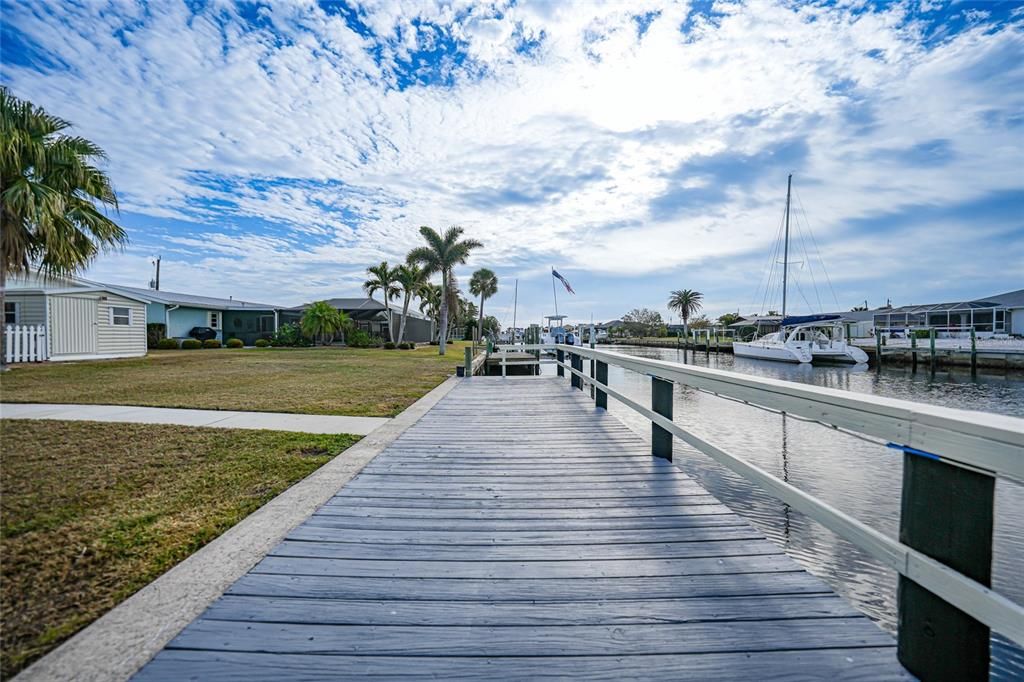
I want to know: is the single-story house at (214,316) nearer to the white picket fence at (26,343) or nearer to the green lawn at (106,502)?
the white picket fence at (26,343)

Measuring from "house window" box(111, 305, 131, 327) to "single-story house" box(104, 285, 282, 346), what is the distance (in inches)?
346

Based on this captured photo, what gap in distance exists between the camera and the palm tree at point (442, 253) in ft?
93.6

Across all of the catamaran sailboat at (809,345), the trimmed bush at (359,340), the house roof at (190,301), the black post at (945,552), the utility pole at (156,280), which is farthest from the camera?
the utility pole at (156,280)

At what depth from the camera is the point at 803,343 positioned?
31.8 meters

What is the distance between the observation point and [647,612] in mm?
1876

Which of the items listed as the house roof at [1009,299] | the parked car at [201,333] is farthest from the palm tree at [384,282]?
the house roof at [1009,299]

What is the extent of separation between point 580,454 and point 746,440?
5999mm

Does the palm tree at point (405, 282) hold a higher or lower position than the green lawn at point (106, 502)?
higher

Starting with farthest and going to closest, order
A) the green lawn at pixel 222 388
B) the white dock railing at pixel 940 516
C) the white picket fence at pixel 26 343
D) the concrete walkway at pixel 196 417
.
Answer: the white picket fence at pixel 26 343 → the green lawn at pixel 222 388 → the concrete walkway at pixel 196 417 → the white dock railing at pixel 940 516

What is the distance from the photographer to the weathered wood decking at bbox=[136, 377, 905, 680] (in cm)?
157

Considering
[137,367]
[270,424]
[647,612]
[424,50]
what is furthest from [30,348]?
[647,612]

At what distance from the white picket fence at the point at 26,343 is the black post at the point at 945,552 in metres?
17.5

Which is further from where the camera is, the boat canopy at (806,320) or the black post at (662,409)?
the boat canopy at (806,320)

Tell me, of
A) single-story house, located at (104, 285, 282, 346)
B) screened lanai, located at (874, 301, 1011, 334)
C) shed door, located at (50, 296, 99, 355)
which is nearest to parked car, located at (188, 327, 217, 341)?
single-story house, located at (104, 285, 282, 346)
